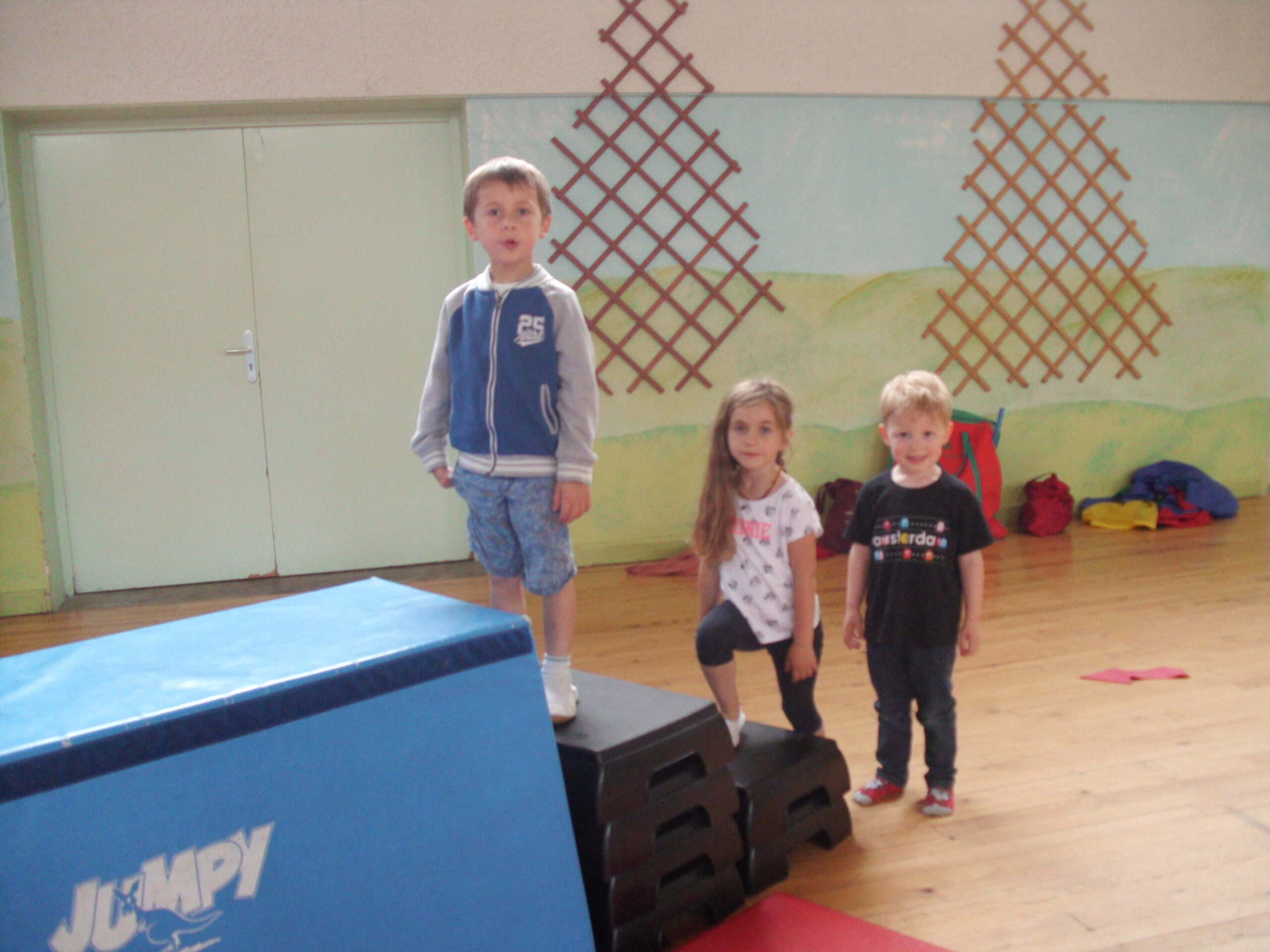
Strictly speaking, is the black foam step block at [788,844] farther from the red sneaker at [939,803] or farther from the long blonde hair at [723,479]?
the long blonde hair at [723,479]

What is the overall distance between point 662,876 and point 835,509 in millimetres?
2248

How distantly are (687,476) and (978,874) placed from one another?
2106mm

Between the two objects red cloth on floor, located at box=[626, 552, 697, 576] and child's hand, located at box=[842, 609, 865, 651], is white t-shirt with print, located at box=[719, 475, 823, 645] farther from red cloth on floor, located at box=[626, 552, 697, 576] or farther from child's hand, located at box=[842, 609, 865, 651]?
red cloth on floor, located at box=[626, 552, 697, 576]

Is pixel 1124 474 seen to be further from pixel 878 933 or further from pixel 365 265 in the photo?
pixel 878 933

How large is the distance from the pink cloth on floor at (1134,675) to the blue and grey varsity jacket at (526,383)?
130 cm

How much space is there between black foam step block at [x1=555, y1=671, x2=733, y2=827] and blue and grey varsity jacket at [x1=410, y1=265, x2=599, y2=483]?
1.03 feet

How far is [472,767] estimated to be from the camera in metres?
1.06

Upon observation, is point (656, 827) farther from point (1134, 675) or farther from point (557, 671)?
point (1134, 675)

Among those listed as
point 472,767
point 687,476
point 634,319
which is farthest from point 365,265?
point 472,767

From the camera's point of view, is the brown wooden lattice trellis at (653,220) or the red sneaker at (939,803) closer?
the red sneaker at (939,803)

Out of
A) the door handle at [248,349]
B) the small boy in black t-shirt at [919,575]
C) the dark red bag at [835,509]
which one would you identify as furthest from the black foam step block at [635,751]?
the door handle at [248,349]

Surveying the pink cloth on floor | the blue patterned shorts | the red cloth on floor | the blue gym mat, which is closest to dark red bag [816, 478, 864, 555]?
the red cloth on floor

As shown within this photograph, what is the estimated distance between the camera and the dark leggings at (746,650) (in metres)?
1.53

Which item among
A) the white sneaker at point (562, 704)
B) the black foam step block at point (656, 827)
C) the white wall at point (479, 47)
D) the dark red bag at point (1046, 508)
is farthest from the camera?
the dark red bag at point (1046, 508)
